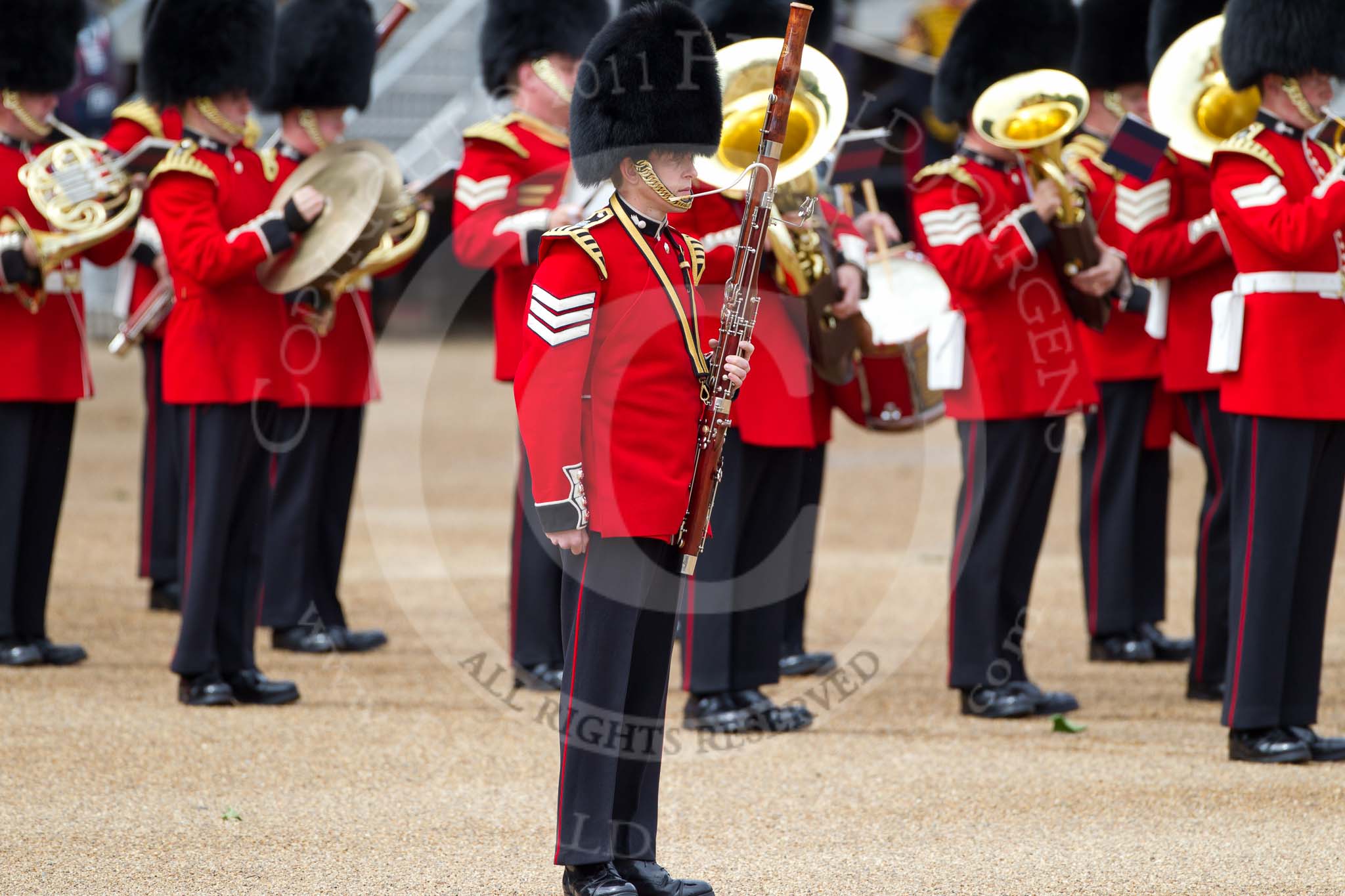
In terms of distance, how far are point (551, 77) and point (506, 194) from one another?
41 cm

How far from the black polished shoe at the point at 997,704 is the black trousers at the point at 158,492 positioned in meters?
2.69

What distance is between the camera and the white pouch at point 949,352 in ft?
15.0

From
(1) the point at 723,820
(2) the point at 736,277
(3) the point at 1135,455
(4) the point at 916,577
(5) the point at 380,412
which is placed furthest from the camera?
(5) the point at 380,412

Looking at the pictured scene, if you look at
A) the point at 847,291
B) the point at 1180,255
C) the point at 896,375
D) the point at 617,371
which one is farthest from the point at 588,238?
the point at 1180,255

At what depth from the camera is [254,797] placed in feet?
12.0

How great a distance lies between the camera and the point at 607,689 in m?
2.96

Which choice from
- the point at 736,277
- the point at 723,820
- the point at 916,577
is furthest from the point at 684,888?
the point at 916,577

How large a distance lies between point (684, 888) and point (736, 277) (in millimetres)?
1004

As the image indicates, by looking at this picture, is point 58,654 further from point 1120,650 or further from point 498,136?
point 1120,650

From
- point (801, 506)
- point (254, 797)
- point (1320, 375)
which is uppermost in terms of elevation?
point (1320, 375)

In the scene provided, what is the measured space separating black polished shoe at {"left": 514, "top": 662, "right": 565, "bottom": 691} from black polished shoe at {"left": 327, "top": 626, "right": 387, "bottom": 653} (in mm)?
736

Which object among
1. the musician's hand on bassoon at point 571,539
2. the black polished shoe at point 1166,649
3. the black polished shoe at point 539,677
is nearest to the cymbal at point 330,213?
the black polished shoe at point 539,677

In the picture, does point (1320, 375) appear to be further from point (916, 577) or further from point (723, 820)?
point (916, 577)

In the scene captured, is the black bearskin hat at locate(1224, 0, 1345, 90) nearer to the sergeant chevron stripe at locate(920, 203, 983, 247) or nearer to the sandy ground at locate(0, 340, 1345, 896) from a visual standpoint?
the sergeant chevron stripe at locate(920, 203, 983, 247)
